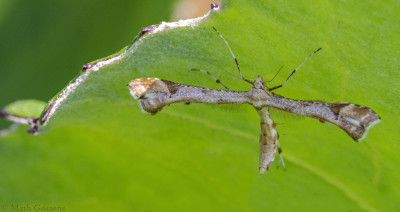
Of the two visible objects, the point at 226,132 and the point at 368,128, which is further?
the point at 226,132

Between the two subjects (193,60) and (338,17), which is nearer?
(338,17)

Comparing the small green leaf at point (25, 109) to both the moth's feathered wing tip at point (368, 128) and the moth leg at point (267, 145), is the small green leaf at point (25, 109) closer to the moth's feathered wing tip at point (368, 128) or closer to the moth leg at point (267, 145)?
the moth leg at point (267, 145)

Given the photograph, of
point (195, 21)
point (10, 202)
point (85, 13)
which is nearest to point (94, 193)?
point (10, 202)

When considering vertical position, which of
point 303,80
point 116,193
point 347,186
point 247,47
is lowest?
point 347,186

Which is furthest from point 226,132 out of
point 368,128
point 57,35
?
point 57,35

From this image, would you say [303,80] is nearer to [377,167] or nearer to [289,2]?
[289,2]

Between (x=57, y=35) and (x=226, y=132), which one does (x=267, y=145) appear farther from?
(x=57, y=35)

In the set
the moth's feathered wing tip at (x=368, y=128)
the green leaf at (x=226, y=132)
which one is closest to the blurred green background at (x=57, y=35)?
the green leaf at (x=226, y=132)

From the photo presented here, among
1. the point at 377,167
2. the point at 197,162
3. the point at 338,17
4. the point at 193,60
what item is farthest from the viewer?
the point at 197,162
